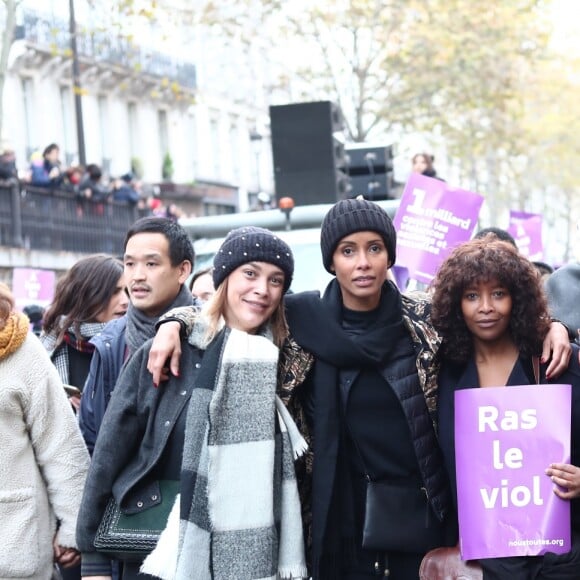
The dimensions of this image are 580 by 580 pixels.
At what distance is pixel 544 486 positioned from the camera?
16.3ft

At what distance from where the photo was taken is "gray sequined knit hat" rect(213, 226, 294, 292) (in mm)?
5227

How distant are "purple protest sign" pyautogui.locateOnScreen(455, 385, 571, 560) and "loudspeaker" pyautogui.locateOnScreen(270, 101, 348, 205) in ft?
34.4

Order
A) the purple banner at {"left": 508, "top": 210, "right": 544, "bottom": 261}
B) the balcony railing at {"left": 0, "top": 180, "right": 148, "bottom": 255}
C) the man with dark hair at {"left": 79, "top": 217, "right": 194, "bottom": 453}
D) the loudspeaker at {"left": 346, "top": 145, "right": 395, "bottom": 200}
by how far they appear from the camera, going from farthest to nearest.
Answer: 1. the balcony railing at {"left": 0, "top": 180, "right": 148, "bottom": 255}
2. the loudspeaker at {"left": 346, "top": 145, "right": 395, "bottom": 200}
3. the purple banner at {"left": 508, "top": 210, "right": 544, "bottom": 261}
4. the man with dark hair at {"left": 79, "top": 217, "right": 194, "bottom": 453}

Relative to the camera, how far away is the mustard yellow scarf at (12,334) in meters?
5.91

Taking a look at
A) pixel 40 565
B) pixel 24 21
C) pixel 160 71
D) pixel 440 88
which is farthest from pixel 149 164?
pixel 40 565

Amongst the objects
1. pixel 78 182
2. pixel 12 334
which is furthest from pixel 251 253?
pixel 78 182

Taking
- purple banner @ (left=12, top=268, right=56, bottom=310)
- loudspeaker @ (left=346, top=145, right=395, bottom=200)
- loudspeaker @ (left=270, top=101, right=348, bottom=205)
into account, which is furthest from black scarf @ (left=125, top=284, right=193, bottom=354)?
loudspeaker @ (left=346, top=145, right=395, bottom=200)

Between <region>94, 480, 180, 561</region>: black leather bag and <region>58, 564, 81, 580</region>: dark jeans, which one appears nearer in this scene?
<region>94, 480, 180, 561</region>: black leather bag

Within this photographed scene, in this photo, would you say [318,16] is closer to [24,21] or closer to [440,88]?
[440,88]

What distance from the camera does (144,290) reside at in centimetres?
604

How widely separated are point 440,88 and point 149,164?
44.8 feet

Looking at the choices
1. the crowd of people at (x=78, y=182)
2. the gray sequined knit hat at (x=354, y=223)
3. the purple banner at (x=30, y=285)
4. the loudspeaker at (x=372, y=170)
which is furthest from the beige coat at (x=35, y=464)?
the crowd of people at (x=78, y=182)

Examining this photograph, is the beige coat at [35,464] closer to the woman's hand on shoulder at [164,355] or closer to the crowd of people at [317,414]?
the crowd of people at [317,414]

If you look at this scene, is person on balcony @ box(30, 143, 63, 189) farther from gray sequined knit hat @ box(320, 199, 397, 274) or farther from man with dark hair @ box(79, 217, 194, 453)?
gray sequined knit hat @ box(320, 199, 397, 274)
